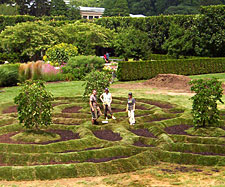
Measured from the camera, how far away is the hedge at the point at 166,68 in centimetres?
3441

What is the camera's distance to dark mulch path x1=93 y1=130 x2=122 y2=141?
50.7 feet

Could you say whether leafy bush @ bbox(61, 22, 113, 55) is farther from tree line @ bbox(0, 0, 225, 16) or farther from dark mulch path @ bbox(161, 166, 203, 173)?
dark mulch path @ bbox(161, 166, 203, 173)

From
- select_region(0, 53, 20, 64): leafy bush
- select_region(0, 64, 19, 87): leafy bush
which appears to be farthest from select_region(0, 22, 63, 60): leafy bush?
select_region(0, 64, 19, 87): leafy bush

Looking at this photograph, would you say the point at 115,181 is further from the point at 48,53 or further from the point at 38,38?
the point at 38,38

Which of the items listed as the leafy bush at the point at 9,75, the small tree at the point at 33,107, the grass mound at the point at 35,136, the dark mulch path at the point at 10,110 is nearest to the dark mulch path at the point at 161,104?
the dark mulch path at the point at 10,110

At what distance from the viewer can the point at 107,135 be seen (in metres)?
15.9

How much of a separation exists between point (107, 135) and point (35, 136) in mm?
2881

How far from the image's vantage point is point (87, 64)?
35156 mm

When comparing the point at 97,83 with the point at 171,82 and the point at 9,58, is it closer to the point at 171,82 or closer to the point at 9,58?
the point at 171,82

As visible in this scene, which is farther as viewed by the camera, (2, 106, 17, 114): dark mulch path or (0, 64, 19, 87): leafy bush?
(0, 64, 19, 87): leafy bush

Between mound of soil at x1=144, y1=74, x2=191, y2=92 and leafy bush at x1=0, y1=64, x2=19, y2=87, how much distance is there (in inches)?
419

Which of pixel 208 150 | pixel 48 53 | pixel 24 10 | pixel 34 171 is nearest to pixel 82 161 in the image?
pixel 34 171

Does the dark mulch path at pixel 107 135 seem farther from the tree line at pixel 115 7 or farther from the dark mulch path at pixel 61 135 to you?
the tree line at pixel 115 7

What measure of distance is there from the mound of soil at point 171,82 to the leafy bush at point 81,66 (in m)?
5.58
